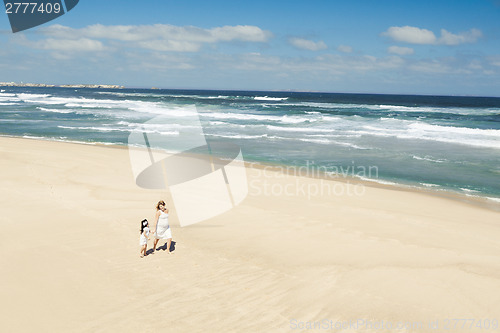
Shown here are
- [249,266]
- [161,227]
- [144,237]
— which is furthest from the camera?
[161,227]

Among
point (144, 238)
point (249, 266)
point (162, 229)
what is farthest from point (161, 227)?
point (249, 266)

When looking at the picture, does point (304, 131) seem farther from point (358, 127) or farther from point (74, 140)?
point (74, 140)

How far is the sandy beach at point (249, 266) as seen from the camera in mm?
5148

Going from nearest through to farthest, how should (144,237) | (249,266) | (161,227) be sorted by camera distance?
(249,266), (144,237), (161,227)

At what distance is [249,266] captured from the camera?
661cm

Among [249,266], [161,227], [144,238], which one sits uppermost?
[161,227]

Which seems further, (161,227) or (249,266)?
(161,227)

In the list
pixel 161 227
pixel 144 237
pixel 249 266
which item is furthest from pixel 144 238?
pixel 249 266

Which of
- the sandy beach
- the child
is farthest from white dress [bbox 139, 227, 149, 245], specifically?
the sandy beach

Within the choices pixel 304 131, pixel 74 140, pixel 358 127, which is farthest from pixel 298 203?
pixel 358 127

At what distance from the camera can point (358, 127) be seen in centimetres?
3262

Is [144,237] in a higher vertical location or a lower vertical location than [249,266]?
higher

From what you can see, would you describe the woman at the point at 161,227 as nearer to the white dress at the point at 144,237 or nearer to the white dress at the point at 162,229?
the white dress at the point at 162,229

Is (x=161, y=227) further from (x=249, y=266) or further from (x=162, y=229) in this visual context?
(x=249, y=266)
